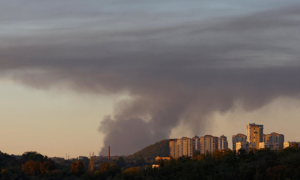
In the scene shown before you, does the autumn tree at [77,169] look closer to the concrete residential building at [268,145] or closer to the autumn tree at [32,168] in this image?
the autumn tree at [32,168]

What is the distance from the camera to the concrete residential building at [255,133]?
→ 5812 inches

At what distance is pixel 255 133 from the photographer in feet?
488

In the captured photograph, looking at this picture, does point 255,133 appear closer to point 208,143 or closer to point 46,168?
point 208,143

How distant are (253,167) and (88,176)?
2695 cm

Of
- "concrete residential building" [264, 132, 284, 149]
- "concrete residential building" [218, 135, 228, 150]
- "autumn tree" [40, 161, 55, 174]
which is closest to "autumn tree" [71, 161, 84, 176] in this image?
"autumn tree" [40, 161, 55, 174]

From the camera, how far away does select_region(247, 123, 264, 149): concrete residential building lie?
147625mm

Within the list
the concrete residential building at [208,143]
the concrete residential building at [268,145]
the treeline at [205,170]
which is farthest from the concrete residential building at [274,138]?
the treeline at [205,170]

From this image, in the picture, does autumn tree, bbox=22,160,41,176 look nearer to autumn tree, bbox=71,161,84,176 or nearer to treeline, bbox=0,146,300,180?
treeline, bbox=0,146,300,180

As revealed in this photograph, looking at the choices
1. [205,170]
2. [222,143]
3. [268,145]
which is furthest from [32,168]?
[222,143]

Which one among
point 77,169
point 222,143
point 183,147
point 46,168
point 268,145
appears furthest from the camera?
point 183,147

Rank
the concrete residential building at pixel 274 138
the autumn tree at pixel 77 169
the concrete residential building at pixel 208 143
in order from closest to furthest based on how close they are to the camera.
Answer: the autumn tree at pixel 77 169 < the concrete residential building at pixel 274 138 < the concrete residential building at pixel 208 143

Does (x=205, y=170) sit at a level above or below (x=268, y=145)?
below

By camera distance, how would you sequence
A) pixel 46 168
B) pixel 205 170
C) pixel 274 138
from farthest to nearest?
pixel 274 138
pixel 46 168
pixel 205 170

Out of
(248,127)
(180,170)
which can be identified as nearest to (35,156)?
(180,170)
